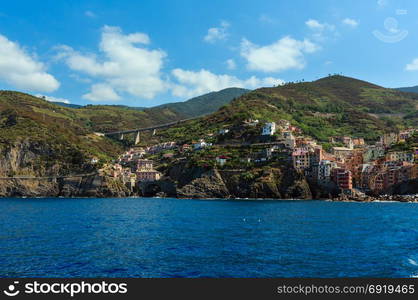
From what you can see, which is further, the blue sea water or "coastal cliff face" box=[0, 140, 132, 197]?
"coastal cliff face" box=[0, 140, 132, 197]

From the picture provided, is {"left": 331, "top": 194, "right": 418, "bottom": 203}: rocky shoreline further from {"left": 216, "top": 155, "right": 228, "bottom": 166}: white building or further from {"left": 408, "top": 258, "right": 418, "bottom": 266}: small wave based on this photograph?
{"left": 408, "top": 258, "right": 418, "bottom": 266}: small wave

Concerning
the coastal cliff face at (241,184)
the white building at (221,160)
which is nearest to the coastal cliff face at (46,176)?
the coastal cliff face at (241,184)

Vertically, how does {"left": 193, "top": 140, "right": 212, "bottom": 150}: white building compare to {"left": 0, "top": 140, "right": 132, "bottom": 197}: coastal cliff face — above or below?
above

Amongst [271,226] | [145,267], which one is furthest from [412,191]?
[145,267]

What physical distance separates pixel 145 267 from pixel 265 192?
99.1 meters

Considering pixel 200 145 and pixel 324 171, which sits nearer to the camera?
pixel 324 171

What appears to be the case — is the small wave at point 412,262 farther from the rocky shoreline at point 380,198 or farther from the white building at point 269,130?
the white building at point 269,130

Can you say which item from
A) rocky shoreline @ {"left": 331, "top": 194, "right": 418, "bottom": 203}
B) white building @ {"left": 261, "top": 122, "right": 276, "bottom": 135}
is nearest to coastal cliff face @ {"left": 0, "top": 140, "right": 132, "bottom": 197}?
white building @ {"left": 261, "top": 122, "right": 276, "bottom": 135}

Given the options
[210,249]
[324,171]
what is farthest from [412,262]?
[324,171]

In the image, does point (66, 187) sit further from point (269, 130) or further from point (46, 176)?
point (269, 130)

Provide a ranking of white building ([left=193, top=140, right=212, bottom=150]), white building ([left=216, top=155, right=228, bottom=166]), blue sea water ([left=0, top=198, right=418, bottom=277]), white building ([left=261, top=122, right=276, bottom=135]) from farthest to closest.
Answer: white building ([left=193, top=140, right=212, bottom=150]), white building ([left=261, top=122, right=276, bottom=135]), white building ([left=216, top=155, right=228, bottom=166]), blue sea water ([left=0, top=198, right=418, bottom=277])

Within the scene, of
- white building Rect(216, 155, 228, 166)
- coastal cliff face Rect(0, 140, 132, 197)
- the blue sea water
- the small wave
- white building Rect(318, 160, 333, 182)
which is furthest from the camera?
coastal cliff face Rect(0, 140, 132, 197)

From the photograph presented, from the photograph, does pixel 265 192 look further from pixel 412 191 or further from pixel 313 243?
pixel 313 243

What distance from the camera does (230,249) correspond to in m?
38.2
